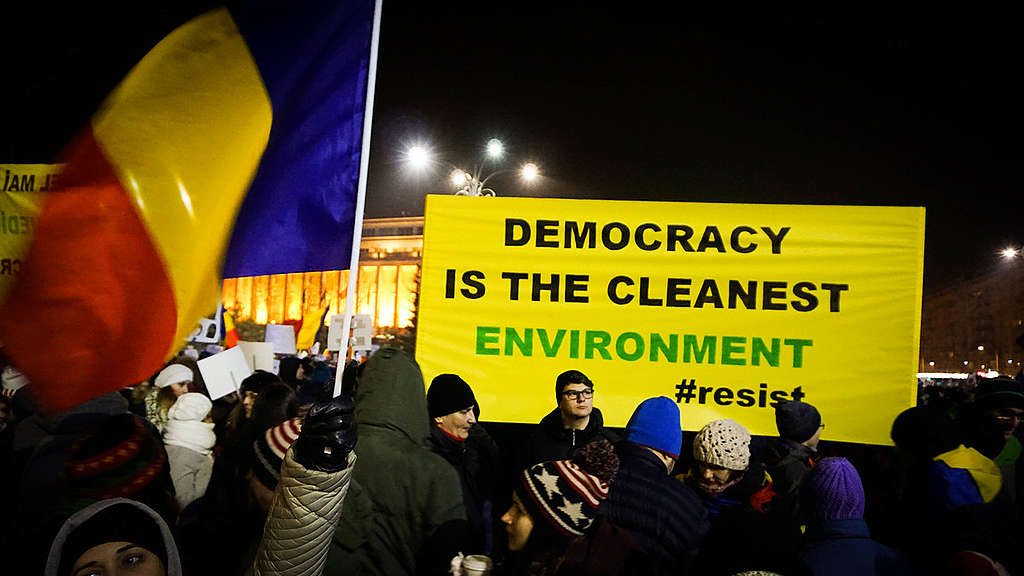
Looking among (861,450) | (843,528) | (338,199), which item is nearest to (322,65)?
(338,199)

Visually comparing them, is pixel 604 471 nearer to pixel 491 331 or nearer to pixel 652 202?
pixel 491 331

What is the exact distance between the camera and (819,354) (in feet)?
15.5

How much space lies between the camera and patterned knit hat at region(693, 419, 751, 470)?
126 inches

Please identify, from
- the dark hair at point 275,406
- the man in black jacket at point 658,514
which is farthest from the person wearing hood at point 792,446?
the dark hair at point 275,406

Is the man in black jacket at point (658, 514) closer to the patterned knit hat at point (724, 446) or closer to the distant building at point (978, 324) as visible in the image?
the patterned knit hat at point (724, 446)

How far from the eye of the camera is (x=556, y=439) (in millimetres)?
4449

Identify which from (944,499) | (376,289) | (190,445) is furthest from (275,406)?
(376,289)

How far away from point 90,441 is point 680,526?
2493 mm

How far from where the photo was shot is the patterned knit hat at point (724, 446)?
319 cm

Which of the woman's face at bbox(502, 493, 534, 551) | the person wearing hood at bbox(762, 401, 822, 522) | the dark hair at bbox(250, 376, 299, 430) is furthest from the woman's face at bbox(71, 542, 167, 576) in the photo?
the person wearing hood at bbox(762, 401, 822, 522)

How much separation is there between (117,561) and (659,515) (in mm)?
1836

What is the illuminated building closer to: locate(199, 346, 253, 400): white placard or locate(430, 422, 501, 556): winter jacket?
locate(199, 346, 253, 400): white placard

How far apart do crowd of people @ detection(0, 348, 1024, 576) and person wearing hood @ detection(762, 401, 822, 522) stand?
1 cm

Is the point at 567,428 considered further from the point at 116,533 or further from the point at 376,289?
the point at 376,289
